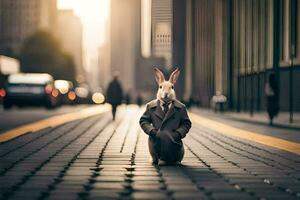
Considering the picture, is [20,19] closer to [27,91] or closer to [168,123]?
[27,91]

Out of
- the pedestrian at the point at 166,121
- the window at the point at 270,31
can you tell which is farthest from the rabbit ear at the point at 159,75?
the window at the point at 270,31

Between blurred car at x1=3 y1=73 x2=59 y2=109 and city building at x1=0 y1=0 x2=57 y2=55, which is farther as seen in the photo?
city building at x1=0 y1=0 x2=57 y2=55

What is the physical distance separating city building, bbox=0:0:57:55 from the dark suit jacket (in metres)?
142

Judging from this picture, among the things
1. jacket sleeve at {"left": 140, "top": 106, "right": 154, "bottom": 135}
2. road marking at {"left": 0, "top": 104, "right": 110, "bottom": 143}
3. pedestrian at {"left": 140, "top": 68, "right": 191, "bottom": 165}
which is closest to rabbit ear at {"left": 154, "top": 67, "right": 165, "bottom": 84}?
pedestrian at {"left": 140, "top": 68, "right": 191, "bottom": 165}

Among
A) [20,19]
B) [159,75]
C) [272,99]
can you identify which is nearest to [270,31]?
[272,99]

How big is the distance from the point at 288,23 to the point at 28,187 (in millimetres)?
32049

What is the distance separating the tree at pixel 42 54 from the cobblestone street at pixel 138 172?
91.3m

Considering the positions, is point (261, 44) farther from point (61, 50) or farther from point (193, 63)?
point (61, 50)

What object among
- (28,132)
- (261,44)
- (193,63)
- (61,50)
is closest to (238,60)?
(261,44)

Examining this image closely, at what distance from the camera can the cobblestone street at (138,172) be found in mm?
7203

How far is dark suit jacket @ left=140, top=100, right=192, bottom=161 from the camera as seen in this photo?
9.64 metres

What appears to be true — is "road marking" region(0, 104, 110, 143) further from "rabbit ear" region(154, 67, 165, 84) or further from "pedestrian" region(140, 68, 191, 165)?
"pedestrian" region(140, 68, 191, 165)

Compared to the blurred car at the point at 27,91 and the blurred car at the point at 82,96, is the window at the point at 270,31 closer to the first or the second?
the blurred car at the point at 27,91

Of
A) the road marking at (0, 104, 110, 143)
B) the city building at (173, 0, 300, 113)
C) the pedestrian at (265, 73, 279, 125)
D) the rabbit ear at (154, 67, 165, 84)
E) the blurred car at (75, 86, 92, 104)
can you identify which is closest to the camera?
the rabbit ear at (154, 67, 165, 84)
